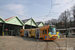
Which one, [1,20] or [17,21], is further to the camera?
[17,21]

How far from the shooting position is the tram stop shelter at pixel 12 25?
1094 inches

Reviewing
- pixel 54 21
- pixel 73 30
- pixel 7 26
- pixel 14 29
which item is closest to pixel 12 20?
pixel 7 26

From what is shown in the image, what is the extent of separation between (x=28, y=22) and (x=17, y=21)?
244 inches

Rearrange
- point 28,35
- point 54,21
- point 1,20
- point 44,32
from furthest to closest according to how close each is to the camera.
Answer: point 54,21 < point 1,20 < point 28,35 < point 44,32

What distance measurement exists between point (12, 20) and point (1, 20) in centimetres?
417

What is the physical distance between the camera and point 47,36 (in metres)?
13.8

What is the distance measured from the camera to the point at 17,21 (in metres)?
30.8

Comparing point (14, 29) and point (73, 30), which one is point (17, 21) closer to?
point (14, 29)

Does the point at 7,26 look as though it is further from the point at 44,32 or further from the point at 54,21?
the point at 54,21

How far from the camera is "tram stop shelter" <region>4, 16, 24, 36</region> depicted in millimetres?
27797

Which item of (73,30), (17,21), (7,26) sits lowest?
(73,30)

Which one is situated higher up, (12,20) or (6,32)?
(12,20)

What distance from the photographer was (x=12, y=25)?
3503 cm

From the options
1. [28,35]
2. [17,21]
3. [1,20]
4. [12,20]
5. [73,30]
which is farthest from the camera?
[73,30]
